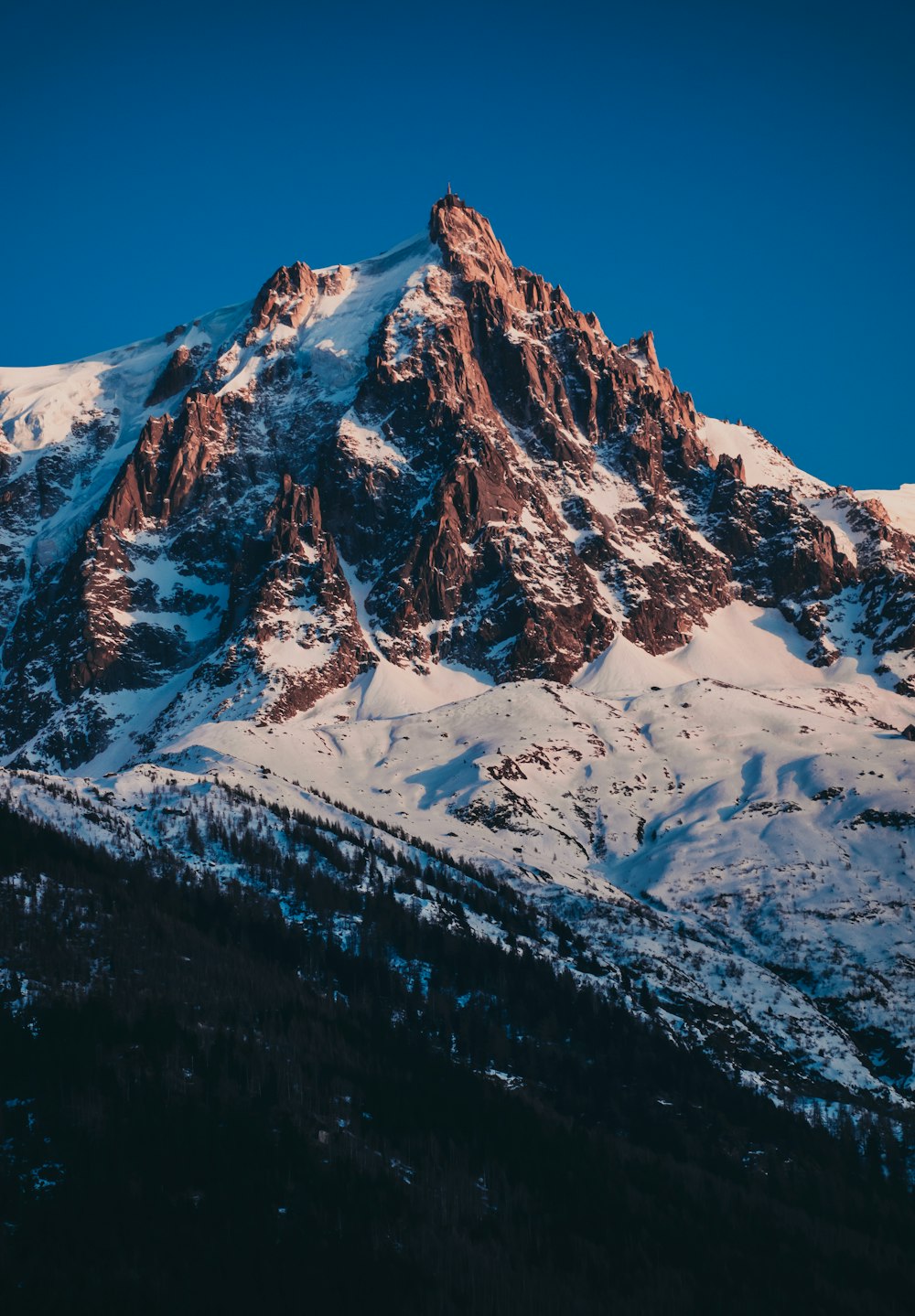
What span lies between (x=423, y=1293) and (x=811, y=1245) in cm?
3981

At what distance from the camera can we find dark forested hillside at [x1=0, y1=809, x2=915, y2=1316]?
123m

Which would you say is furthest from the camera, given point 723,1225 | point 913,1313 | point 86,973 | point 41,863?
point 41,863

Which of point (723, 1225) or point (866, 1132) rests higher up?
point (866, 1132)

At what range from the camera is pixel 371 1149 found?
143 meters

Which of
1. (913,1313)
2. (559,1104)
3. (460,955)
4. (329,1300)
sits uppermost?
(460,955)

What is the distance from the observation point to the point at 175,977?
168 m

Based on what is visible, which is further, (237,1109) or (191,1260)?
(237,1109)

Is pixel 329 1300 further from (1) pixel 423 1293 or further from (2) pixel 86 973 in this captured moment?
(2) pixel 86 973

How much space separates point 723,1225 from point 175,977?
66840 millimetres

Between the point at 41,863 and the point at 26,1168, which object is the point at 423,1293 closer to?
the point at 26,1168

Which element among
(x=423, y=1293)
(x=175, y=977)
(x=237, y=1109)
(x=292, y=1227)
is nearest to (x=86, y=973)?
(x=175, y=977)

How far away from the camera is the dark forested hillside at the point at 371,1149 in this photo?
402 feet

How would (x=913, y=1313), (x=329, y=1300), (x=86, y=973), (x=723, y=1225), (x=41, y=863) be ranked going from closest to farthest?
(x=329, y=1300)
(x=913, y=1313)
(x=723, y=1225)
(x=86, y=973)
(x=41, y=863)

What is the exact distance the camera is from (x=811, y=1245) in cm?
13812
